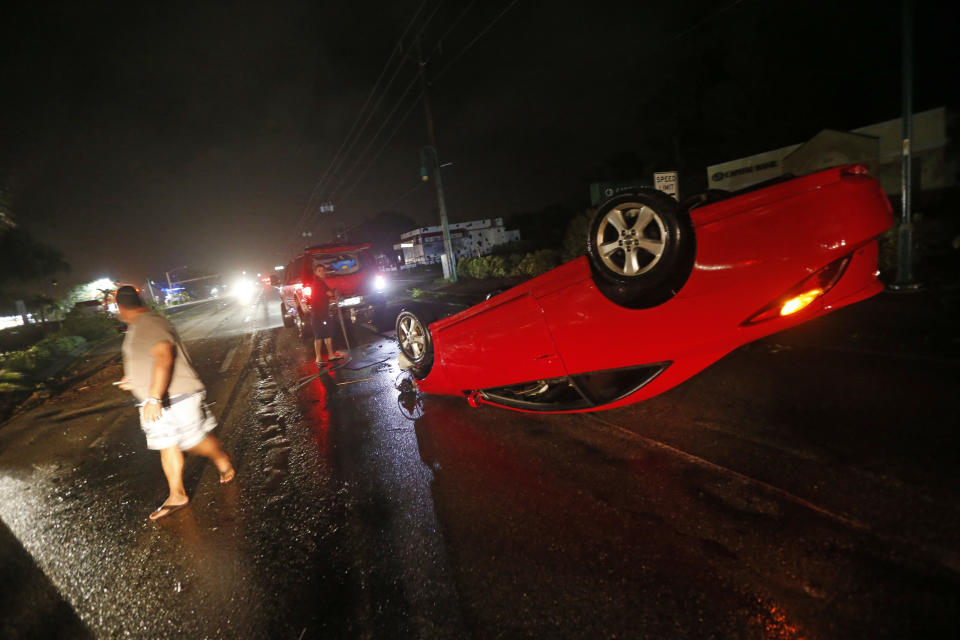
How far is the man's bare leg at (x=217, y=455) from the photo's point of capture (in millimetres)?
3397

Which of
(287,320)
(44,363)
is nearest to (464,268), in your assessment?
(287,320)

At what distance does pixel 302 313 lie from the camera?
1023 cm

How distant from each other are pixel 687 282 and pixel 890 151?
21510 millimetres

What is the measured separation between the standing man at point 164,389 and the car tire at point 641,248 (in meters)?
3.17

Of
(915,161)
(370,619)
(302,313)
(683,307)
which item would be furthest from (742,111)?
(370,619)

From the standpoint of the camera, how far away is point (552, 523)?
Answer: 243 cm

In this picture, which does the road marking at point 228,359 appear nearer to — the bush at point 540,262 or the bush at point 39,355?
the bush at point 39,355

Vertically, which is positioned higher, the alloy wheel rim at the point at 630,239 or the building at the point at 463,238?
the building at the point at 463,238

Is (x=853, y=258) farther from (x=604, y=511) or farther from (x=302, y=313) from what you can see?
(x=302, y=313)

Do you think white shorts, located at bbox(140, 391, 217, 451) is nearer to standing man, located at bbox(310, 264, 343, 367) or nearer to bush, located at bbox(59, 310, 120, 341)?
standing man, located at bbox(310, 264, 343, 367)

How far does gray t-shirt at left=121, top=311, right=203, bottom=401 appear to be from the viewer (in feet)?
9.85

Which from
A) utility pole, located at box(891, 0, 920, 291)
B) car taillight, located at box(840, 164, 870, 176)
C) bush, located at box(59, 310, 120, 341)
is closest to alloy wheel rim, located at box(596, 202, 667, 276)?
car taillight, located at box(840, 164, 870, 176)

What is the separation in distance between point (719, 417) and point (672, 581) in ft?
6.14

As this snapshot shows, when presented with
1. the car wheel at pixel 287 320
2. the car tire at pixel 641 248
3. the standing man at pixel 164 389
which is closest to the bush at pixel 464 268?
the car wheel at pixel 287 320
